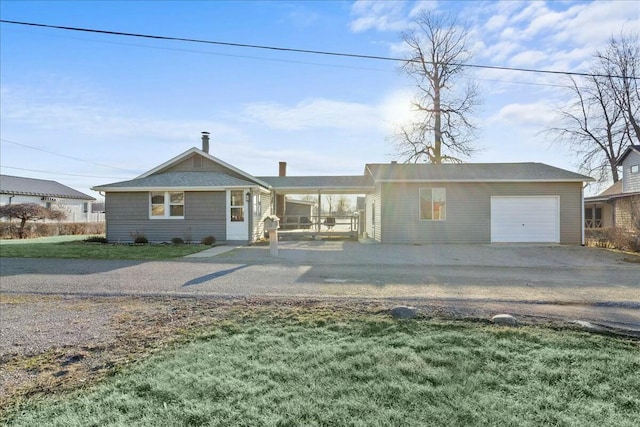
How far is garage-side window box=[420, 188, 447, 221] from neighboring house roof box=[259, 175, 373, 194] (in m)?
3.48

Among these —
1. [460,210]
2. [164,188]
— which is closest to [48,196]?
[164,188]

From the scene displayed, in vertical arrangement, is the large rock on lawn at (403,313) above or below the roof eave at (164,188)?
below

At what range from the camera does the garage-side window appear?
16.7 m

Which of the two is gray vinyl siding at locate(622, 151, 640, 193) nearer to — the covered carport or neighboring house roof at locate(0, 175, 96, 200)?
the covered carport

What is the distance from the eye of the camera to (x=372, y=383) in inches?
124

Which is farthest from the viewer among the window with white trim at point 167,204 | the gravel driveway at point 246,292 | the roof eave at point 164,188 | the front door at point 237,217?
the window with white trim at point 167,204

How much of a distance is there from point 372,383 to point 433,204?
1448cm

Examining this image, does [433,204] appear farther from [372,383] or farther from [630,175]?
[630,175]

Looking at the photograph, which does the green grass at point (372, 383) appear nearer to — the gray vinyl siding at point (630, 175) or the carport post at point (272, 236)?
the carport post at point (272, 236)

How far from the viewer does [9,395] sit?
10.2 ft

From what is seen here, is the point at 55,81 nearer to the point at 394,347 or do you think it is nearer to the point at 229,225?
the point at 229,225

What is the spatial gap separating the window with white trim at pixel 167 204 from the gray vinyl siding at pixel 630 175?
83.9 feet

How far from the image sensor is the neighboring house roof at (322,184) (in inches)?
798

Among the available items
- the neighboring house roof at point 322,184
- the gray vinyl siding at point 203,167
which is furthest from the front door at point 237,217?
the neighboring house roof at point 322,184
